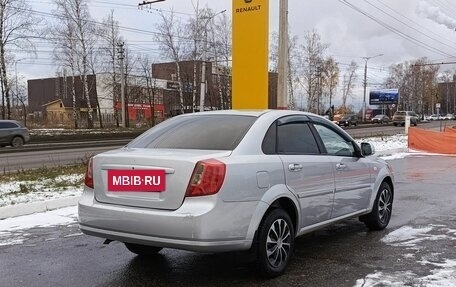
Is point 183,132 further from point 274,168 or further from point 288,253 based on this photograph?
point 288,253

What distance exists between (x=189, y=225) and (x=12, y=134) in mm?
26047

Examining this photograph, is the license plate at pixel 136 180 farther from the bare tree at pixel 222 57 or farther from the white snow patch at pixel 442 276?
the bare tree at pixel 222 57

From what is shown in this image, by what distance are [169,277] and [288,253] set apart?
1179 mm

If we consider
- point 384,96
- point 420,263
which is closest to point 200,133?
point 420,263

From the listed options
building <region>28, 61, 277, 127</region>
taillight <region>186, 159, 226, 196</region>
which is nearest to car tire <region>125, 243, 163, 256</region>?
taillight <region>186, 159, 226, 196</region>

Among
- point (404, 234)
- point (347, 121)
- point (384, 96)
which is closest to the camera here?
point (404, 234)

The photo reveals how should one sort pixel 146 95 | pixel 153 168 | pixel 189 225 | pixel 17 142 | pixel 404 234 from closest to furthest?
pixel 189 225, pixel 153 168, pixel 404 234, pixel 17 142, pixel 146 95

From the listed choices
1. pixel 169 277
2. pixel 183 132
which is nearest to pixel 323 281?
pixel 169 277

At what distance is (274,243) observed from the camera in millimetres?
4906

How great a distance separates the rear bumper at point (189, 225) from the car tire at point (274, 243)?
225 mm

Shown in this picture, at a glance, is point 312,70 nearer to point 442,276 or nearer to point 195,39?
point 195,39

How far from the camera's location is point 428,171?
47.0ft

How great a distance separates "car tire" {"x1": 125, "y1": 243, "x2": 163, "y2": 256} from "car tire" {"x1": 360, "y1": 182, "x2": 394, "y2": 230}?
110 inches

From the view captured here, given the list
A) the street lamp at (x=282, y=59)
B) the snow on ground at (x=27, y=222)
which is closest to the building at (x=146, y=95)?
the street lamp at (x=282, y=59)
